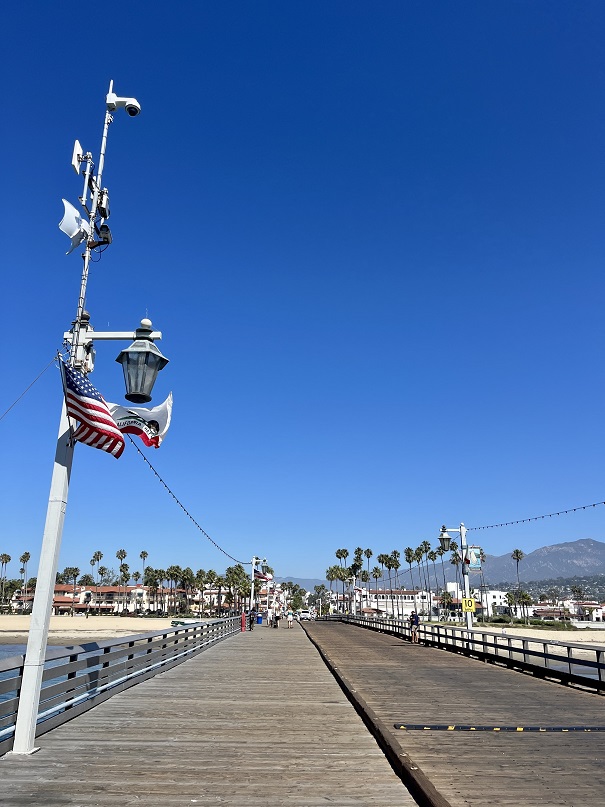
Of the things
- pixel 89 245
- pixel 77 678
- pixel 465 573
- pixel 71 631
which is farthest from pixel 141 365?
pixel 71 631

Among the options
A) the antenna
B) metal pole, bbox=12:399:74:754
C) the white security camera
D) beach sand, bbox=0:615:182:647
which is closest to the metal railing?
metal pole, bbox=12:399:74:754

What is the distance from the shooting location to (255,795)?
18.3 feet

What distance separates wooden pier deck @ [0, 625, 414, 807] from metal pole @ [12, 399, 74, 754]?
1.03 ft

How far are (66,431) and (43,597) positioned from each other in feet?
6.09

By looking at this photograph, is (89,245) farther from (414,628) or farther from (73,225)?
(414,628)

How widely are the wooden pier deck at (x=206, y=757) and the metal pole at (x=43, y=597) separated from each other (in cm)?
31

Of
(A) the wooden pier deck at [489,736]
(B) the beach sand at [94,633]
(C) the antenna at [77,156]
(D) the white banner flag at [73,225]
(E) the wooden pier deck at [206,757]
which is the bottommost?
(B) the beach sand at [94,633]

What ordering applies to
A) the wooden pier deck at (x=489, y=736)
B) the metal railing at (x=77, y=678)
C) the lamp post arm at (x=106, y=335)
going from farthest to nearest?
the lamp post arm at (x=106, y=335) < the metal railing at (x=77, y=678) < the wooden pier deck at (x=489, y=736)

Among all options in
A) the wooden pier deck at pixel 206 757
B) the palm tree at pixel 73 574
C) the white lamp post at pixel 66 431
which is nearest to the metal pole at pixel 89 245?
the white lamp post at pixel 66 431

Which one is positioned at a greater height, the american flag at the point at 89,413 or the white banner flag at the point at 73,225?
the white banner flag at the point at 73,225

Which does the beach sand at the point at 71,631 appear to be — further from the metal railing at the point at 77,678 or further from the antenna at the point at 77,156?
the antenna at the point at 77,156

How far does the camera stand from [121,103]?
28.3 ft

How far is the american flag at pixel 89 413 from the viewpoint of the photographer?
712cm

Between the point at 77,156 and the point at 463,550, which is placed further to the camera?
the point at 463,550
